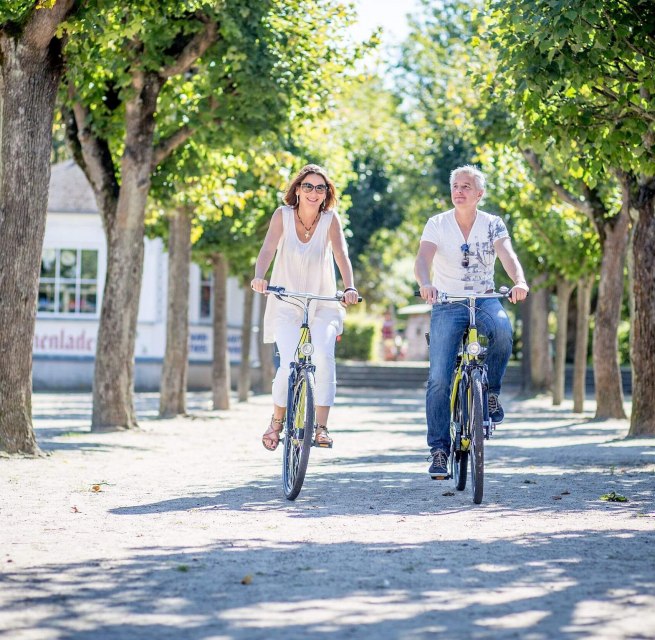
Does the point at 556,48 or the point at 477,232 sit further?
the point at 556,48

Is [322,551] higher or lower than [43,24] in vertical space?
lower

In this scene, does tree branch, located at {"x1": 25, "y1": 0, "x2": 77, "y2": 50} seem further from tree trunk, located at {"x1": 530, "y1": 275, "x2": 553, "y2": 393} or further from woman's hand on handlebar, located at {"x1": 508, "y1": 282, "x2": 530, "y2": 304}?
tree trunk, located at {"x1": 530, "y1": 275, "x2": 553, "y2": 393}

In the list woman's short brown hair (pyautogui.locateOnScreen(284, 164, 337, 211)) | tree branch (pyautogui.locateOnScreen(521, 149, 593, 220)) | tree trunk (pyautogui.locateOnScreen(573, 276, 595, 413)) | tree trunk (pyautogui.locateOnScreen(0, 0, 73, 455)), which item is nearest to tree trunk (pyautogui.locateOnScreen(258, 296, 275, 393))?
tree trunk (pyautogui.locateOnScreen(573, 276, 595, 413))

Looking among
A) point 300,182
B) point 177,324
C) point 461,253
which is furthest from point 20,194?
point 177,324

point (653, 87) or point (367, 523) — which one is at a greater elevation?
point (653, 87)

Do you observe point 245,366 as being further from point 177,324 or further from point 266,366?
point 177,324

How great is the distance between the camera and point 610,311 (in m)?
22.8

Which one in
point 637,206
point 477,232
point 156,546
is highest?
point 637,206

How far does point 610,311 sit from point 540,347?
50.4ft

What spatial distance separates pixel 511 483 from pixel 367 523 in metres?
3.21

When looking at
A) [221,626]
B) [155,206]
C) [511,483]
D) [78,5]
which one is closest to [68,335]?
[155,206]

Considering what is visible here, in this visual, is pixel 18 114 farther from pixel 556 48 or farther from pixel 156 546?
pixel 156 546

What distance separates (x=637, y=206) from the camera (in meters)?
18.0

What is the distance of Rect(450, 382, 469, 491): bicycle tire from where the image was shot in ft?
31.0
